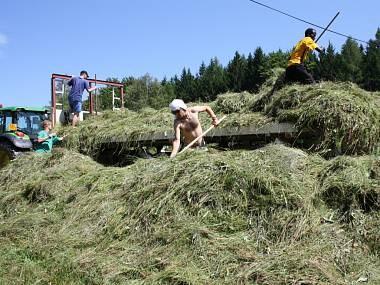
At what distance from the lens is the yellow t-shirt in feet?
24.8

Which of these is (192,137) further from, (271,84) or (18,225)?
(18,225)

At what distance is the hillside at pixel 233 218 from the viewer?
13.1 ft

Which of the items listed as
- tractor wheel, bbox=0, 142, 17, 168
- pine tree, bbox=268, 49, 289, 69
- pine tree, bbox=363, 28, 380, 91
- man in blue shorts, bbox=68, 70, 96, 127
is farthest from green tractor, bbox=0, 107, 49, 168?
pine tree, bbox=268, 49, 289, 69

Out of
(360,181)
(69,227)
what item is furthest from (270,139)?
(69,227)

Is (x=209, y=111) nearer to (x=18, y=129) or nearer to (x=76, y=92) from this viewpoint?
(x=76, y=92)

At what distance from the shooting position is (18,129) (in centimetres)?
1154

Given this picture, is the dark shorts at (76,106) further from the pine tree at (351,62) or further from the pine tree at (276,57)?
the pine tree at (276,57)

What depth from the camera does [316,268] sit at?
3.71 metres

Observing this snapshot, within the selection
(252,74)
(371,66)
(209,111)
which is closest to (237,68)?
(252,74)

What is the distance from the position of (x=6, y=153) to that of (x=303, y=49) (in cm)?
697

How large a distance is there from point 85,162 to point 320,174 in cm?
422

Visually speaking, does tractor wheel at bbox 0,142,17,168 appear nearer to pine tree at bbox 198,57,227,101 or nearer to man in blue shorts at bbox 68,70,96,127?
man in blue shorts at bbox 68,70,96,127

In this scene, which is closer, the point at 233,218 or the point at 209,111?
the point at 233,218

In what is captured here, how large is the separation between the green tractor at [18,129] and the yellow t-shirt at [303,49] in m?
6.46
